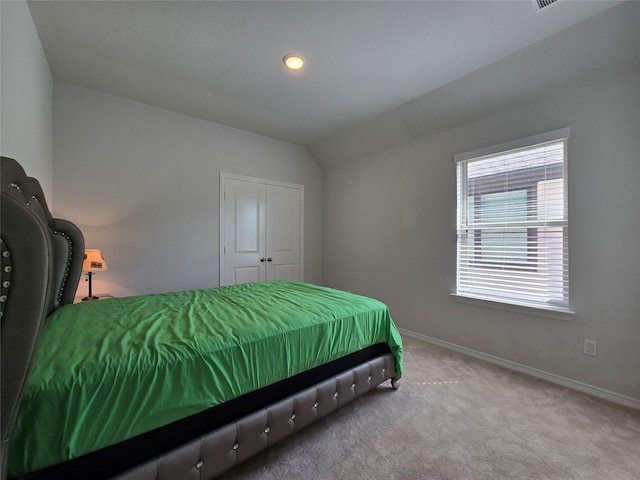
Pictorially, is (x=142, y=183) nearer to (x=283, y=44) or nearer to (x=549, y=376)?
(x=283, y=44)

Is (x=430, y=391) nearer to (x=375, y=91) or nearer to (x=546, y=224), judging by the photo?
(x=546, y=224)

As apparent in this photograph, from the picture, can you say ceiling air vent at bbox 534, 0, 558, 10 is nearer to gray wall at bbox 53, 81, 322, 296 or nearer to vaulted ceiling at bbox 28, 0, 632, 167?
vaulted ceiling at bbox 28, 0, 632, 167

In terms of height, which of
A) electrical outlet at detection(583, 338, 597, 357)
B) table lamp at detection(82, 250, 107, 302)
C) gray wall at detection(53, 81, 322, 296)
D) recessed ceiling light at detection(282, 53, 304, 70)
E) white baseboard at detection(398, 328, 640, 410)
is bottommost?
white baseboard at detection(398, 328, 640, 410)

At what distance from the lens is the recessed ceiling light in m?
2.28

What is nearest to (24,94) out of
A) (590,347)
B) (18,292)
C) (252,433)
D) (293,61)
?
(18,292)

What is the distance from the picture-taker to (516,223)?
2627 mm

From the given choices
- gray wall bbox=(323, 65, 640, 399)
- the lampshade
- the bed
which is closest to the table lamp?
the lampshade

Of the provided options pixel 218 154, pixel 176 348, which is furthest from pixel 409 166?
pixel 176 348

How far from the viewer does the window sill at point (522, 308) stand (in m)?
2.31

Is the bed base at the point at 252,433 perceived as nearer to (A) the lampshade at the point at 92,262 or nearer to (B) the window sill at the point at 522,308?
(B) the window sill at the point at 522,308

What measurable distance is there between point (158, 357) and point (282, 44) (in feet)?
7.70

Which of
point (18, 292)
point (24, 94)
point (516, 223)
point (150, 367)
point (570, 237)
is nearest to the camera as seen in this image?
point (18, 292)

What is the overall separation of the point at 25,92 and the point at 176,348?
7.16 feet

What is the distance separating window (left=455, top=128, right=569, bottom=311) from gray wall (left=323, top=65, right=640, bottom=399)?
97 mm
